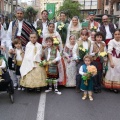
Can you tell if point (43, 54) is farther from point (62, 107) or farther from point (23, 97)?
point (62, 107)

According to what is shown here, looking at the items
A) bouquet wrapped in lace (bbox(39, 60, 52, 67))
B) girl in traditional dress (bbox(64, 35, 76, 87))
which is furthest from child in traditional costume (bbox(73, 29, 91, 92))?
bouquet wrapped in lace (bbox(39, 60, 52, 67))

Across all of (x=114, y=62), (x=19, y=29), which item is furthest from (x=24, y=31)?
(x=114, y=62)

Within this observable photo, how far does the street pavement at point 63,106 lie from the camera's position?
5086mm

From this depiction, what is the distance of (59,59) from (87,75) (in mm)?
975

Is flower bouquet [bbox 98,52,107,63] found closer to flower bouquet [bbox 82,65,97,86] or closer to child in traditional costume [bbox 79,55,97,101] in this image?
child in traditional costume [bbox 79,55,97,101]

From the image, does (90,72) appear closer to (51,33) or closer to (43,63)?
(43,63)

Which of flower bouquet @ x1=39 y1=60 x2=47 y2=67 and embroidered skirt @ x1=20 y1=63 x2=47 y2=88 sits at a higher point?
flower bouquet @ x1=39 y1=60 x2=47 y2=67

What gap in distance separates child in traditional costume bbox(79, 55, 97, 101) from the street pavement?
22 centimetres

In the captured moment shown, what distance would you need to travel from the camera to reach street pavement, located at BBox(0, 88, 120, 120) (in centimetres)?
509

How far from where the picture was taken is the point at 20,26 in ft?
23.1

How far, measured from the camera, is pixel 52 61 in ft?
21.3

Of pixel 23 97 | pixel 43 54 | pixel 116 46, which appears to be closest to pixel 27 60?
pixel 43 54

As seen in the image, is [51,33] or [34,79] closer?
[34,79]

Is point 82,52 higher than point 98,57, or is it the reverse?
point 82,52
